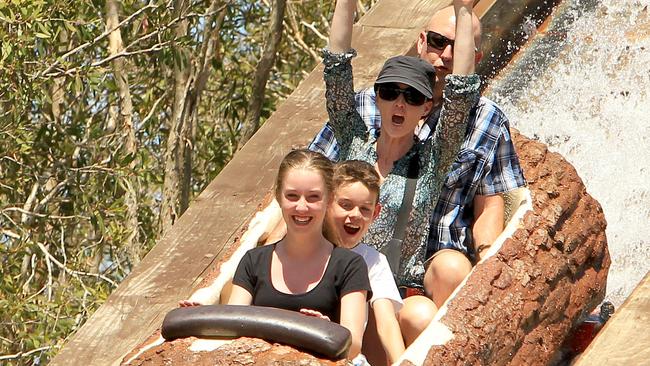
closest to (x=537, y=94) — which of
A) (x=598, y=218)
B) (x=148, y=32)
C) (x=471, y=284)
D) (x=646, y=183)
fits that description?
(x=646, y=183)

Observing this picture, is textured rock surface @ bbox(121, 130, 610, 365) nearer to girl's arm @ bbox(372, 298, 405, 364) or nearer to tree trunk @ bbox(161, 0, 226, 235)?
girl's arm @ bbox(372, 298, 405, 364)

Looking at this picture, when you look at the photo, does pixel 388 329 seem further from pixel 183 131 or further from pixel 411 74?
pixel 183 131

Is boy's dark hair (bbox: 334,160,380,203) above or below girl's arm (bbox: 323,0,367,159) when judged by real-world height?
below

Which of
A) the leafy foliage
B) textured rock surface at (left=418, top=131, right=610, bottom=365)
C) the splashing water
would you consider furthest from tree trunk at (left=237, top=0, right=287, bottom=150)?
textured rock surface at (left=418, top=131, right=610, bottom=365)

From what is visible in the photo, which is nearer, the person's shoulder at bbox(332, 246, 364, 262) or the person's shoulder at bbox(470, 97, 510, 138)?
the person's shoulder at bbox(332, 246, 364, 262)

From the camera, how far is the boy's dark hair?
4.28m

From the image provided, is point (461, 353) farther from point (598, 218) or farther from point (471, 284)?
point (598, 218)

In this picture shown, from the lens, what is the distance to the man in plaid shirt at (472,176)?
4648 millimetres

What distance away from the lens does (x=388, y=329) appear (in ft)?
13.6

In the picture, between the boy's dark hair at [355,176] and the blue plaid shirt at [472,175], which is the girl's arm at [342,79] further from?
the boy's dark hair at [355,176]

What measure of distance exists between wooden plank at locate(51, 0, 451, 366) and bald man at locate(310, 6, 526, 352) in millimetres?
770

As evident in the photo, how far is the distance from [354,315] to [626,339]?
740mm

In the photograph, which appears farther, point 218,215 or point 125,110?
point 125,110

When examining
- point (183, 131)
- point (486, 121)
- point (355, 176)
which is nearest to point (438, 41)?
point (486, 121)
